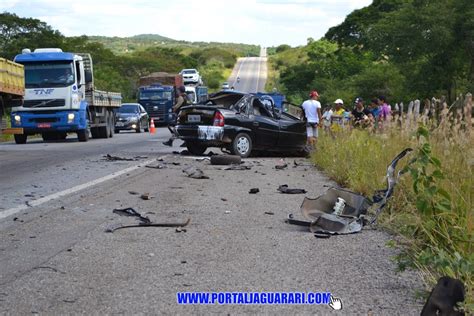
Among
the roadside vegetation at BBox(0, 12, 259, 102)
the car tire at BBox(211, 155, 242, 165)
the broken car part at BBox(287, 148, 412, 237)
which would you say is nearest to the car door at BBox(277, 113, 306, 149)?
the car tire at BBox(211, 155, 242, 165)

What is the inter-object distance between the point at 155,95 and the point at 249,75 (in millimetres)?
94083

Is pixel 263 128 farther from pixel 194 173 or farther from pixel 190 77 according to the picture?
pixel 190 77

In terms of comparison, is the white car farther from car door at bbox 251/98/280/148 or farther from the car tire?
the car tire

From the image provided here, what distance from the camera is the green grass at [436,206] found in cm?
532

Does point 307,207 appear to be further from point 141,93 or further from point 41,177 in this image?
point 141,93

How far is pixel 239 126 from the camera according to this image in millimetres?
18734

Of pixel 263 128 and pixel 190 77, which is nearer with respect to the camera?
pixel 263 128

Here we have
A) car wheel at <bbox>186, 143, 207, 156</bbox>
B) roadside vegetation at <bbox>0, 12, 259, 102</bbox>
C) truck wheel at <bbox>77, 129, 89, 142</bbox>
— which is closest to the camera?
car wheel at <bbox>186, 143, 207, 156</bbox>

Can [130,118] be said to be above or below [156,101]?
below

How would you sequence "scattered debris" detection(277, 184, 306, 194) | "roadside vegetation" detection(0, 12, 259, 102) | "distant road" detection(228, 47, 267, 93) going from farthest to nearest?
"distant road" detection(228, 47, 267, 93) < "roadside vegetation" detection(0, 12, 259, 102) < "scattered debris" detection(277, 184, 306, 194)

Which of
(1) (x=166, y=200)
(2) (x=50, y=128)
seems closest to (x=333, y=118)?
(2) (x=50, y=128)

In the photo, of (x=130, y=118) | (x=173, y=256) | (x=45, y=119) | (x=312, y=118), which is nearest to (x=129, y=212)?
(x=173, y=256)

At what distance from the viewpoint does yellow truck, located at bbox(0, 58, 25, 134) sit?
66.3 feet

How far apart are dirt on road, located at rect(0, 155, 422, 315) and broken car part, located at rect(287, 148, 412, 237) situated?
0.61 feet
